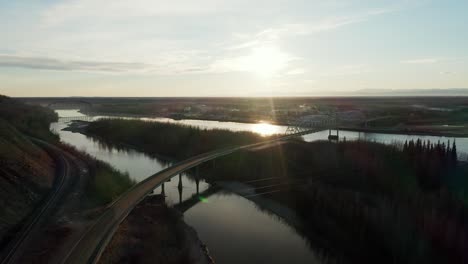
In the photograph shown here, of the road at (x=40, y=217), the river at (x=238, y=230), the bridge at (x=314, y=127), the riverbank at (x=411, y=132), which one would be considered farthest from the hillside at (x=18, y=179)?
the riverbank at (x=411, y=132)

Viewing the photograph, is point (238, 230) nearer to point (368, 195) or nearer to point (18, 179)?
point (368, 195)

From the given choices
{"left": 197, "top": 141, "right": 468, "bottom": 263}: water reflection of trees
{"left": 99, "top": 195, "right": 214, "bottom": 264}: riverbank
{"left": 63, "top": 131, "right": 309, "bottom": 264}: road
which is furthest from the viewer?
{"left": 197, "top": 141, "right": 468, "bottom": 263}: water reflection of trees

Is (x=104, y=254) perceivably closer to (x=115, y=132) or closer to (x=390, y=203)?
(x=390, y=203)

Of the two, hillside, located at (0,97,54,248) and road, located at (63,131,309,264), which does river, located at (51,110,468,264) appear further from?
hillside, located at (0,97,54,248)

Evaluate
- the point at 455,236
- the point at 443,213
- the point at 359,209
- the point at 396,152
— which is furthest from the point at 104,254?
the point at 396,152

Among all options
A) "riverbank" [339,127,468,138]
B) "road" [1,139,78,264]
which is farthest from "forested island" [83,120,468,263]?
"riverbank" [339,127,468,138]

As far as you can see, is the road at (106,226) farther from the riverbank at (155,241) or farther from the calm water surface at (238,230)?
the calm water surface at (238,230)

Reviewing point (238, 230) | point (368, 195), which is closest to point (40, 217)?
point (238, 230)
